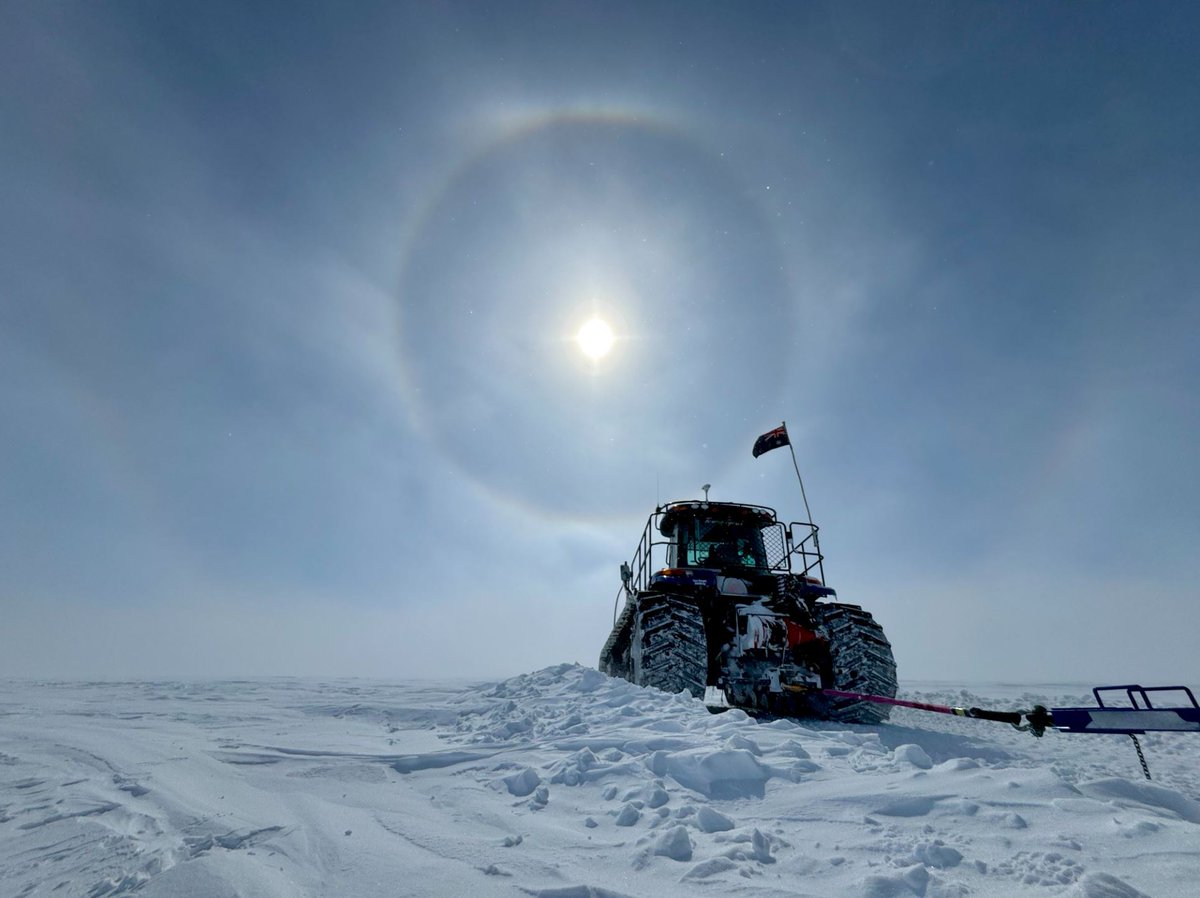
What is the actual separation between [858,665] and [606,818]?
581 centimetres

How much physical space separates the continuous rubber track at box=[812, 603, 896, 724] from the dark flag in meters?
5.50

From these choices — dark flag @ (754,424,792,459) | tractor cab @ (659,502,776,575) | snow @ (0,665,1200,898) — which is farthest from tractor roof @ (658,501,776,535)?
snow @ (0,665,1200,898)

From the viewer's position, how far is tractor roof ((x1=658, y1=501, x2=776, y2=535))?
10.8m

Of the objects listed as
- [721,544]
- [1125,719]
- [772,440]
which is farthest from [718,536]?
[1125,719]

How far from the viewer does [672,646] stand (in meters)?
7.27

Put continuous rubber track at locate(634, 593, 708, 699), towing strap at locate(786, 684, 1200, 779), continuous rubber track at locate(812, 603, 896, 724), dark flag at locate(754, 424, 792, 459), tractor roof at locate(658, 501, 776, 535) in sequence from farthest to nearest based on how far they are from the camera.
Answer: dark flag at locate(754, 424, 792, 459) → tractor roof at locate(658, 501, 776, 535) → continuous rubber track at locate(812, 603, 896, 724) → continuous rubber track at locate(634, 593, 708, 699) → towing strap at locate(786, 684, 1200, 779)

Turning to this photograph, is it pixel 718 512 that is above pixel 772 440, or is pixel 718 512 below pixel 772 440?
below

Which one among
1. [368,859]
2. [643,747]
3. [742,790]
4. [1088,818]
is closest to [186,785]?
[368,859]

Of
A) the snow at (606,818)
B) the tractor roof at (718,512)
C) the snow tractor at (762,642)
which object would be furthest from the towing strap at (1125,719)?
the tractor roof at (718,512)

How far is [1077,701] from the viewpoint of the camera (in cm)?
1024

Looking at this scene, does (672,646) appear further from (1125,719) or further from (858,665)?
(1125,719)

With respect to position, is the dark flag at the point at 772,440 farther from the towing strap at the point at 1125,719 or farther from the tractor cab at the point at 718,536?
the towing strap at the point at 1125,719

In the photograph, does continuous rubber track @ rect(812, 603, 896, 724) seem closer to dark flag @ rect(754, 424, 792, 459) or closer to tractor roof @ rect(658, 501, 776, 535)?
tractor roof @ rect(658, 501, 776, 535)

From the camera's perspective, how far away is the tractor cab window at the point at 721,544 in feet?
35.5
